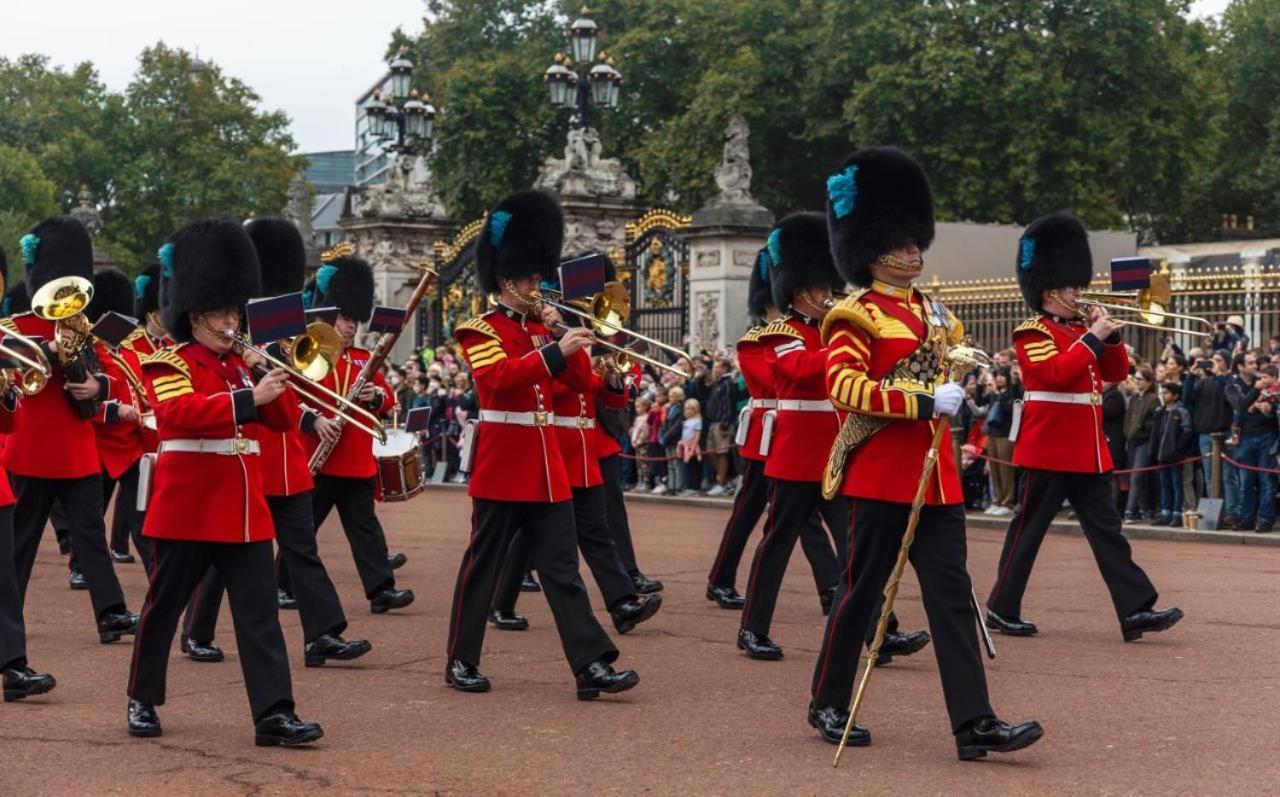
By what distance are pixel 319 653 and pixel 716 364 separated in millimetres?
11532

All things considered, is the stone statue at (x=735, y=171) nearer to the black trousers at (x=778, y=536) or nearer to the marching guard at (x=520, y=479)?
the black trousers at (x=778, y=536)

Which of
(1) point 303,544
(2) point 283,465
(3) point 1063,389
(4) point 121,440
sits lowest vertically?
(1) point 303,544

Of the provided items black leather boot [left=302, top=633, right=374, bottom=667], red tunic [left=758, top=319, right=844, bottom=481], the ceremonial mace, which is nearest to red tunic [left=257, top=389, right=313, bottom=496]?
black leather boot [left=302, top=633, right=374, bottom=667]

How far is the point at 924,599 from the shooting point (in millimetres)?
6324

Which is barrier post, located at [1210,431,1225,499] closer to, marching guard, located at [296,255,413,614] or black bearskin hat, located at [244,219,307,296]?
marching guard, located at [296,255,413,614]

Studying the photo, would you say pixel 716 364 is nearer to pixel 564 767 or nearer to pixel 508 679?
pixel 508 679

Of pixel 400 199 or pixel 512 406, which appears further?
pixel 400 199

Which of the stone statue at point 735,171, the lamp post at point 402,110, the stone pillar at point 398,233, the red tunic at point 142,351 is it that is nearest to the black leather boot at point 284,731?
the red tunic at point 142,351

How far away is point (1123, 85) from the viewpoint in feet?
112

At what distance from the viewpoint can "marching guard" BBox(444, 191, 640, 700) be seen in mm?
7301

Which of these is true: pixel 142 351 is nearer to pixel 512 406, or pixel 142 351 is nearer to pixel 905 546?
pixel 512 406

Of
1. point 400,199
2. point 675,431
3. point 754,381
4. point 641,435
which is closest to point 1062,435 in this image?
point 754,381

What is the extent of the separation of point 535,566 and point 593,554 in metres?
0.93

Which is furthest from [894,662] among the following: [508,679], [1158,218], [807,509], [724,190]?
[1158,218]
